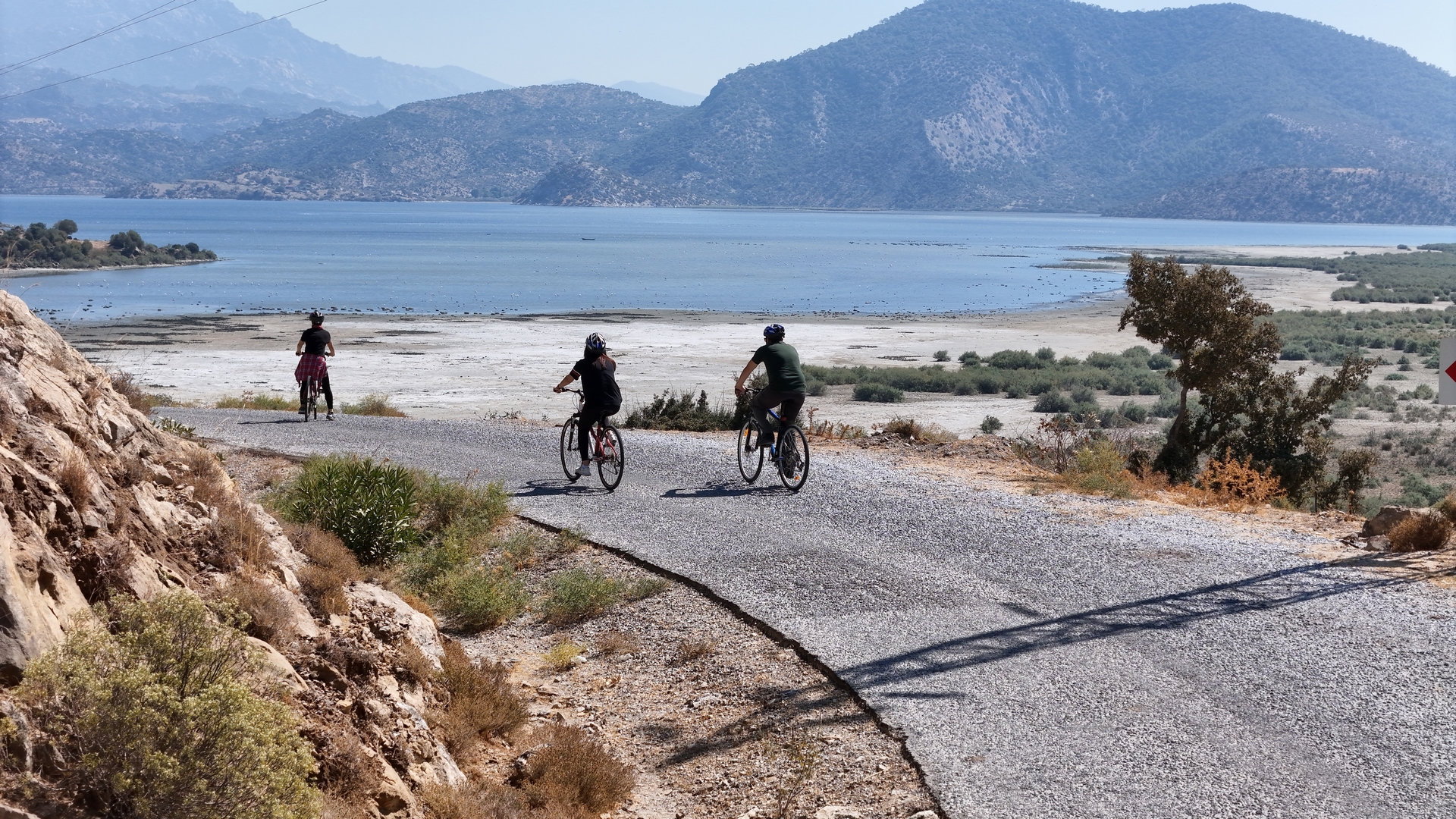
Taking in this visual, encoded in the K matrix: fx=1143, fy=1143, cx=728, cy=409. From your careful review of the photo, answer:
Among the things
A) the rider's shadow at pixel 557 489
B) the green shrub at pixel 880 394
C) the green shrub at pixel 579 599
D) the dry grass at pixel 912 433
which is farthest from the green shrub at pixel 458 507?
the green shrub at pixel 880 394

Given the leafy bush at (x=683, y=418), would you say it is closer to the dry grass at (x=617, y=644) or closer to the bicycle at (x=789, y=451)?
the bicycle at (x=789, y=451)

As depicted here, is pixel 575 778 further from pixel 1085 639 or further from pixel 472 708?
pixel 1085 639

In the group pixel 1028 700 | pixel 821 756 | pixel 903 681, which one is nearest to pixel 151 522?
pixel 821 756

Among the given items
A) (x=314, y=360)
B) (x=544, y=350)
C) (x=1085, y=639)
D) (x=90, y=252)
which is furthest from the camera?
(x=90, y=252)

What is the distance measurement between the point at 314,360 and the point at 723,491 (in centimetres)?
938

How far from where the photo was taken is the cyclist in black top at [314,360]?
18891mm

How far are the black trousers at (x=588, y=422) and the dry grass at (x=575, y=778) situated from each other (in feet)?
22.0

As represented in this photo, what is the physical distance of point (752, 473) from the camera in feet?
46.1

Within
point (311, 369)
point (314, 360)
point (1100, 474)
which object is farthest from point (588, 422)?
point (311, 369)

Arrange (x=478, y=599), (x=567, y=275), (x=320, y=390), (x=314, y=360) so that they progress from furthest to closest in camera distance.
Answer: (x=567, y=275) → (x=320, y=390) → (x=314, y=360) → (x=478, y=599)

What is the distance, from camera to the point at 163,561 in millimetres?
5586

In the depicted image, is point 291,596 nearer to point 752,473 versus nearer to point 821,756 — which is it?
point 821,756

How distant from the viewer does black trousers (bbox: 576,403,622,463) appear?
42.7 ft

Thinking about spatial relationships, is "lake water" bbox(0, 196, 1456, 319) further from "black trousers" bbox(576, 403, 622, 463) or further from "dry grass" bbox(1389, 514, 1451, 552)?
"dry grass" bbox(1389, 514, 1451, 552)
